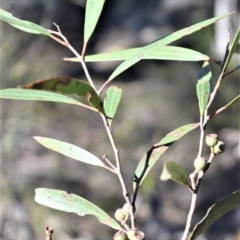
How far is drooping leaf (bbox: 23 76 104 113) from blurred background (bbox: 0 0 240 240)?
1.85 m

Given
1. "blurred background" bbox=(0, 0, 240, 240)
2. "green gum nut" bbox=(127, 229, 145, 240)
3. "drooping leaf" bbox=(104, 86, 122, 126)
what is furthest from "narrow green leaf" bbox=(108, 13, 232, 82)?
"blurred background" bbox=(0, 0, 240, 240)

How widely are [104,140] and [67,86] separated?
9.27 feet

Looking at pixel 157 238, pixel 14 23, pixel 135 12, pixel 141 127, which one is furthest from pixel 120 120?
pixel 14 23

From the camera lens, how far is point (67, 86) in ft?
1.22

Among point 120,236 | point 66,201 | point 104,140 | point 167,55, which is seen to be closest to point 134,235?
point 120,236

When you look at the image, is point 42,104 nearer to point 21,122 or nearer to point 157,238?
point 21,122

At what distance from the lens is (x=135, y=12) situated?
16.8 ft

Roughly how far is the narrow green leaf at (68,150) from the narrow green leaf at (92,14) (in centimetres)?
12

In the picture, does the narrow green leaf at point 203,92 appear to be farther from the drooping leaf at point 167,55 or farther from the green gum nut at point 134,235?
the green gum nut at point 134,235

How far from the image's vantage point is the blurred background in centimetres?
262

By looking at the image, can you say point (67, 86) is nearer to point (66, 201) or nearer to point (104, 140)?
point (66, 201)

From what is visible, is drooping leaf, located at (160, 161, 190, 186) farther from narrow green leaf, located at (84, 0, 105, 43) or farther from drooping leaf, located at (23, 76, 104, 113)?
narrow green leaf, located at (84, 0, 105, 43)

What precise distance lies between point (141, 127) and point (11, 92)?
2773 millimetres

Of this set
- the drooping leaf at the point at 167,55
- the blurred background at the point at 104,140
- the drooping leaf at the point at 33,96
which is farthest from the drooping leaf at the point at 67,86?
the blurred background at the point at 104,140
